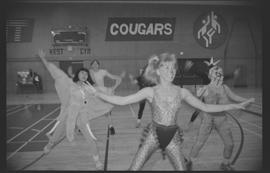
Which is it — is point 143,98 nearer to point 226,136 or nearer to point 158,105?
point 158,105

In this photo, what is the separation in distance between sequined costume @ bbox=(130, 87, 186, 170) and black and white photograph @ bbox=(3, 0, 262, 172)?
0.01 m

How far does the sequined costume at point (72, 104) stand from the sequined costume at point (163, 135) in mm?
1130

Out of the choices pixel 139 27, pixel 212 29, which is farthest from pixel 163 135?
pixel 139 27

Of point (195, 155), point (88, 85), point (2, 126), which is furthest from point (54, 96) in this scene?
point (195, 155)

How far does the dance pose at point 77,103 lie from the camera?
11.7 feet

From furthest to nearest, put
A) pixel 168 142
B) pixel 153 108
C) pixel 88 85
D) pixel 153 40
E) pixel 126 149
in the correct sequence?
pixel 153 40 → pixel 126 149 → pixel 88 85 → pixel 153 108 → pixel 168 142

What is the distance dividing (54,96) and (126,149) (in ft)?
22.0

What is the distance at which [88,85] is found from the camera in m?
3.49

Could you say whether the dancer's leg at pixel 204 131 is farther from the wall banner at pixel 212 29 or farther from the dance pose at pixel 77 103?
the wall banner at pixel 212 29

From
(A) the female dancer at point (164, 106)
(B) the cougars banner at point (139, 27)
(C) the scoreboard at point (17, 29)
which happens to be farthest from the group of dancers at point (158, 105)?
(B) the cougars banner at point (139, 27)

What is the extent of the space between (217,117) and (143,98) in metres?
1.23

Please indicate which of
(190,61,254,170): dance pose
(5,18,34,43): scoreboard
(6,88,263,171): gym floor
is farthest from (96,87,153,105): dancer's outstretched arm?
(5,18,34,43): scoreboard

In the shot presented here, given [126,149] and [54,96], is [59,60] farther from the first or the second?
[54,96]

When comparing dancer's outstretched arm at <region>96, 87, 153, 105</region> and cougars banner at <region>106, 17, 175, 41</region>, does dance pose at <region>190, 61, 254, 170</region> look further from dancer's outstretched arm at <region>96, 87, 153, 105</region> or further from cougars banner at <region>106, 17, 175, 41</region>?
cougars banner at <region>106, 17, 175, 41</region>
